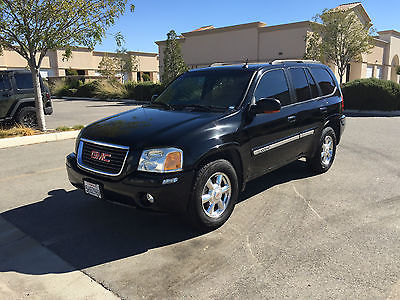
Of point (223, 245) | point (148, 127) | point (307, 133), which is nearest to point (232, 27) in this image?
point (307, 133)

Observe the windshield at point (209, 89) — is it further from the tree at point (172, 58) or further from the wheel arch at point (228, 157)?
the tree at point (172, 58)

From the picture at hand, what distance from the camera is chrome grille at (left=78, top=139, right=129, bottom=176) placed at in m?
3.63

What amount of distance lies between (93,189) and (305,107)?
335 centimetres

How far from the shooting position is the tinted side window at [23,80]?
10576 mm

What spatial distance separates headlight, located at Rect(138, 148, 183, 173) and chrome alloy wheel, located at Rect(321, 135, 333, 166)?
11.2ft

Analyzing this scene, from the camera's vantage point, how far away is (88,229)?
13.2ft

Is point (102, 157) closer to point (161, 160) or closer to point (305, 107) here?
point (161, 160)

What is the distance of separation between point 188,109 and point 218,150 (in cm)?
91

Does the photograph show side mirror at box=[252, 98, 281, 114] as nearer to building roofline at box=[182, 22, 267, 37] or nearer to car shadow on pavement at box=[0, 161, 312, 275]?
car shadow on pavement at box=[0, 161, 312, 275]

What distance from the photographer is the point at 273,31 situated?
29.7 m

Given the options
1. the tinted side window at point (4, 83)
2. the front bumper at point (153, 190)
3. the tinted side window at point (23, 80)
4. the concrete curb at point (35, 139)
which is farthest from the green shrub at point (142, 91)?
the front bumper at point (153, 190)

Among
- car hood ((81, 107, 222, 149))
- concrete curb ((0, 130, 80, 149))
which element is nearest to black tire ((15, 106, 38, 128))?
concrete curb ((0, 130, 80, 149))

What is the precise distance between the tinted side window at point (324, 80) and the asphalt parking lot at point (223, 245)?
159 centimetres

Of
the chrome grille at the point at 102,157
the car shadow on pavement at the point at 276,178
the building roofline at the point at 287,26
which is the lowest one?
the car shadow on pavement at the point at 276,178
